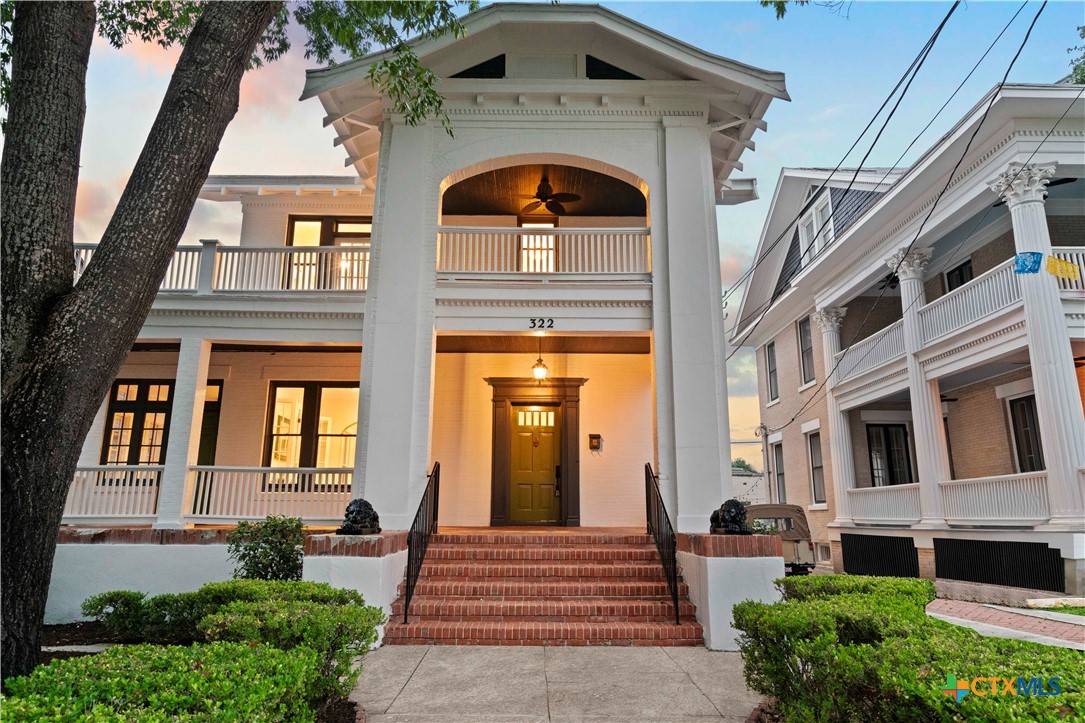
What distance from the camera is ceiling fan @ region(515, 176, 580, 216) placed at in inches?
454

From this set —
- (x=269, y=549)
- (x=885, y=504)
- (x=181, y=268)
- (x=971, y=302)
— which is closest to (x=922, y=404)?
(x=971, y=302)

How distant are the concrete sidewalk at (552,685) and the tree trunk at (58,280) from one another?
242 centimetres

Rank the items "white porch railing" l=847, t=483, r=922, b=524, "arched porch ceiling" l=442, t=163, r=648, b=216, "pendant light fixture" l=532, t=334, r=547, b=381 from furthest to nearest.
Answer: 1. "white porch railing" l=847, t=483, r=922, b=524
2. "pendant light fixture" l=532, t=334, r=547, b=381
3. "arched porch ceiling" l=442, t=163, r=648, b=216

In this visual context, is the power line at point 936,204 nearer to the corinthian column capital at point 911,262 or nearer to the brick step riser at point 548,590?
the corinthian column capital at point 911,262

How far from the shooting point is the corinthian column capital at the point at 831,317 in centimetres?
1727

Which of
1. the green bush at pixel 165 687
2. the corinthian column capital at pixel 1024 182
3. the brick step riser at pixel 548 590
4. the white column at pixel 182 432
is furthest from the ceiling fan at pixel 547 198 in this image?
the green bush at pixel 165 687

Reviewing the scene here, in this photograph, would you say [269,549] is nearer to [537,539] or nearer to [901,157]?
[537,539]

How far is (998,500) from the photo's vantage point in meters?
11.3

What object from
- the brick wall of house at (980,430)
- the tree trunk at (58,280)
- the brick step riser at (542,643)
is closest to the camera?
the tree trunk at (58,280)

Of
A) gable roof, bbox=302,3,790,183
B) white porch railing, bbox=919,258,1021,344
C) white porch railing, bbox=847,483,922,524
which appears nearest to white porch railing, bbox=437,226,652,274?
gable roof, bbox=302,3,790,183

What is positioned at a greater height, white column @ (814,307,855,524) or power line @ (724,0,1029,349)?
power line @ (724,0,1029,349)

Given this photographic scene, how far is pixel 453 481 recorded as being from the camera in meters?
12.3

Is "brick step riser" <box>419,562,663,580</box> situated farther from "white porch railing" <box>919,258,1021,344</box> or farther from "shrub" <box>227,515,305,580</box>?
"white porch railing" <box>919,258,1021,344</box>

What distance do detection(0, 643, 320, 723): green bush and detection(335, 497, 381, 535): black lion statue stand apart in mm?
3945
